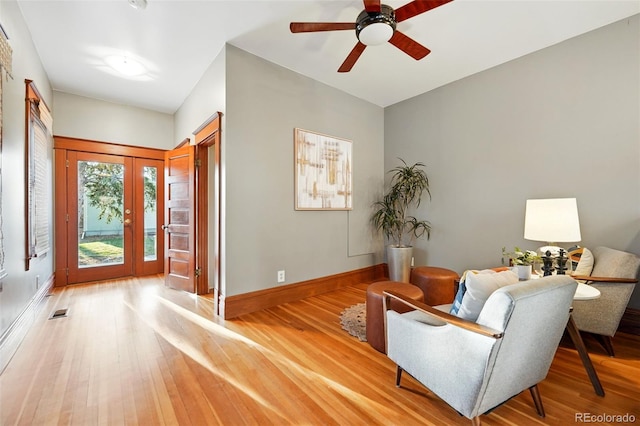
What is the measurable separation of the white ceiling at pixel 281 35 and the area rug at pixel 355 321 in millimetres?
2987

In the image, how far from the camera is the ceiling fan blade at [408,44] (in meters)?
2.30

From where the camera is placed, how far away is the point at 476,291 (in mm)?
1401

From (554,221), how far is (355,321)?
2.00 metres

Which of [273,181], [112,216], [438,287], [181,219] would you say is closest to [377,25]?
[273,181]

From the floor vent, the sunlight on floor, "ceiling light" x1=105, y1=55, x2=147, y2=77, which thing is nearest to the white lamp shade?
the sunlight on floor

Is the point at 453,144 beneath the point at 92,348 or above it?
above

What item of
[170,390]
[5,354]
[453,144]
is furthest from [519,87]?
[5,354]

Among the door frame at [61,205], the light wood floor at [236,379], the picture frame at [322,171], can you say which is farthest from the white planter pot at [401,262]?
the door frame at [61,205]

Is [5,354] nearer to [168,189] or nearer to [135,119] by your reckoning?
[168,189]

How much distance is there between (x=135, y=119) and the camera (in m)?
4.53

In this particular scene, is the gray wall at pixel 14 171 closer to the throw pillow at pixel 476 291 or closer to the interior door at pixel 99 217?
the interior door at pixel 99 217

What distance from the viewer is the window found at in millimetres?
2650

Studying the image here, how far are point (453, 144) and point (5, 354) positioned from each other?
16.8ft

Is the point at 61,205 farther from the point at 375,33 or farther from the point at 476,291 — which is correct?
the point at 476,291
